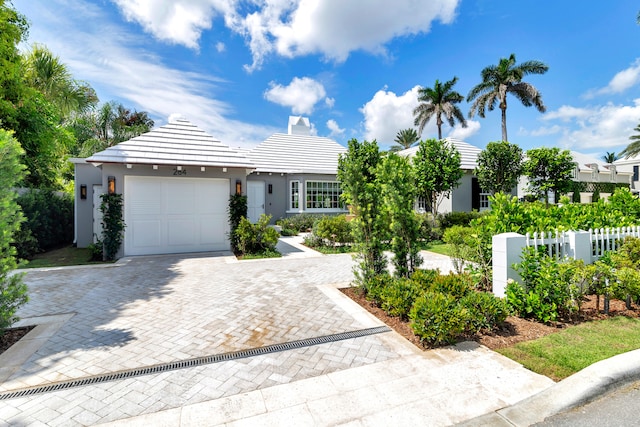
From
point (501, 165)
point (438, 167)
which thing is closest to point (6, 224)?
point (438, 167)

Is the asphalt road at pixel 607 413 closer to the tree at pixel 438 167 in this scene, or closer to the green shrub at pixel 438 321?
the green shrub at pixel 438 321

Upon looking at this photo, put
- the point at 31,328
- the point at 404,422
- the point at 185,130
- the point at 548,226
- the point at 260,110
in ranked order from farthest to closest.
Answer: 1. the point at 260,110
2. the point at 185,130
3. the point at 548,226
4. the point at 31,328
5. the point at 404,422

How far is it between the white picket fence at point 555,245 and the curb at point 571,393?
1.78 meters

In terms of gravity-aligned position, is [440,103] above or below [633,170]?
above

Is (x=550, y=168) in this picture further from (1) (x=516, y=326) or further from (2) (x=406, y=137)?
(2) (x=406, y=137)

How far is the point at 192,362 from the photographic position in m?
3.33

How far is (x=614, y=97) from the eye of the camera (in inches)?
794

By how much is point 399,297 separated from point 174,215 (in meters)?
8.73

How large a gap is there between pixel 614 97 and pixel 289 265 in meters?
26.9

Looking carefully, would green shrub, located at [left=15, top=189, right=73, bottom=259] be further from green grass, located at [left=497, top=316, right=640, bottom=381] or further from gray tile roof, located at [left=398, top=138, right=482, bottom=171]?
gray tile roof, located at [left=398, top=138, right=482, bottom=171]

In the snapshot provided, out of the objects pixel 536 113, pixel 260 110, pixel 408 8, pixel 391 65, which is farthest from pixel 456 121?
pixel 408 8

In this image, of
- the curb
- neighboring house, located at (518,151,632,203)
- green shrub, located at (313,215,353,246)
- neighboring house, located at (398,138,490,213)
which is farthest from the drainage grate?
neighboring house, located at (518,151,632,203)

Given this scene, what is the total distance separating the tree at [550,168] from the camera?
47.8 feet

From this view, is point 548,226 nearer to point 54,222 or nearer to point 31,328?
point 31,328
